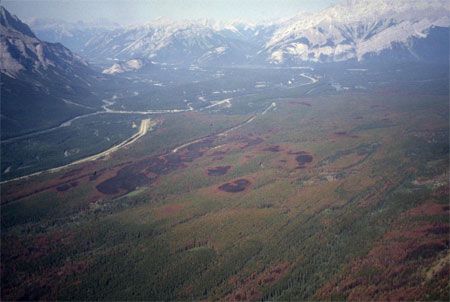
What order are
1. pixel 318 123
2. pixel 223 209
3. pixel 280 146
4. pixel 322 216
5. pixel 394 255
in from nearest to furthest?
1. pixel 394 255
2. pixel 322 216
3. pixel 223 209
4. pixel 280 146
5. pixel 318 123

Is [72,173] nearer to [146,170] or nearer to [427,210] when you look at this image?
[146,170]

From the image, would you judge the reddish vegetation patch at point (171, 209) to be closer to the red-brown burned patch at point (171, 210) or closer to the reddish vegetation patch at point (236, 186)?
the red-brown burned patch at point (171, 210)

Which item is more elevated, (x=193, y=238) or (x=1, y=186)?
(x=1, y=186)

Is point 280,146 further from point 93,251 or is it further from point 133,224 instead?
point 93,251

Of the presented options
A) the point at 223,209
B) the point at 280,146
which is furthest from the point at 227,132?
the point at 223,209

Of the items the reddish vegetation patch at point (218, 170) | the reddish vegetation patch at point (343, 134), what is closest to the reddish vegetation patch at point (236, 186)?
the reddish vegetation patch at point (218, 170)

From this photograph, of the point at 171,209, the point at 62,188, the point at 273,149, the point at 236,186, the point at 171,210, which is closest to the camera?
the point at 171,210

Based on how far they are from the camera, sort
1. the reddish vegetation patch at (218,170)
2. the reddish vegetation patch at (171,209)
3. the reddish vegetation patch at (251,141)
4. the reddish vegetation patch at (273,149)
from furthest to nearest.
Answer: the reddish vegetation patch at (251,141) → the reddish vegetation patch at (273,149) → the reddish vegetation patch at (218,170) → the reddish vegetation patch at (171,209)

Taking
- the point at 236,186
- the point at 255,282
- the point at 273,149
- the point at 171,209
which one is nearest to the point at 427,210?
the point at 255,282

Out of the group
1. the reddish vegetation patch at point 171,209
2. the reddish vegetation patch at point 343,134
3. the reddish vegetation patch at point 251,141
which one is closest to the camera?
the reddish vegetation patch at point 171,209
